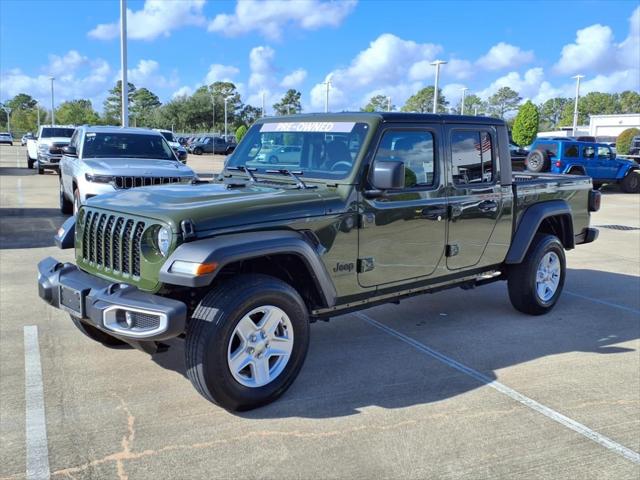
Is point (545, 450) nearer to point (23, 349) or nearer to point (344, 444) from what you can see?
point (344, 444)

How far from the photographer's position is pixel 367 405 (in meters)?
3.87

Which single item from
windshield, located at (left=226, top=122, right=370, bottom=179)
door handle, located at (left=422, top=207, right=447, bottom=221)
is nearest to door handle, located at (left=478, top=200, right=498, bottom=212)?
door handle, located at (left=422, top=207, right=447, bottom=221)

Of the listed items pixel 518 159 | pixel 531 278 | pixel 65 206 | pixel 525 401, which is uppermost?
pixel 518 159

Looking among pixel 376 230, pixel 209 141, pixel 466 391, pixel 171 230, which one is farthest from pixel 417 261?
pixel 209 141

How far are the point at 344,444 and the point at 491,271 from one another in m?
2.80

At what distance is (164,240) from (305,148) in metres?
1.52

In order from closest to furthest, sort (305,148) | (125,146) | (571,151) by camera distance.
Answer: (305,148)
(125,146)
(571,151)

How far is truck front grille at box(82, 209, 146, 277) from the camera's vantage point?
370 cm

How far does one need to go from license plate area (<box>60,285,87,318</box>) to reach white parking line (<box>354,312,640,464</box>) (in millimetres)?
2646

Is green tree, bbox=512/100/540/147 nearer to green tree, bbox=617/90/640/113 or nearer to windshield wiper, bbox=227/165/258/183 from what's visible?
windshield wiper, bbox=227/165/258/183

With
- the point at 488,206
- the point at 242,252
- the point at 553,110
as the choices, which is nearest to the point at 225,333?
the point at 242,252

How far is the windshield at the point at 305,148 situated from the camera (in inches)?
172

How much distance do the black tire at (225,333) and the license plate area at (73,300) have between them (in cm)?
71

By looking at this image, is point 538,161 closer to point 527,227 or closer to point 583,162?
point 583,162
